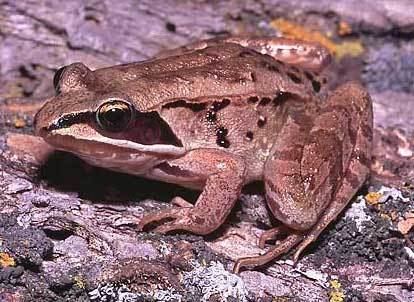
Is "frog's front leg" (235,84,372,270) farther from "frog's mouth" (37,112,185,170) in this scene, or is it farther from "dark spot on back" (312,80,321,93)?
"frog's mouth" (37,112,185,170)

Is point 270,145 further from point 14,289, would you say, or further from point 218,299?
point 14,289

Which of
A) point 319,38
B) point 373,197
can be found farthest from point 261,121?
point 319,38

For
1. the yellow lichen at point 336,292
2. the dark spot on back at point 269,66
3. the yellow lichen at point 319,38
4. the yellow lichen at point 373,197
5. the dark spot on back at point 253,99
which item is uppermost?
the dark spot on back at point 269,66

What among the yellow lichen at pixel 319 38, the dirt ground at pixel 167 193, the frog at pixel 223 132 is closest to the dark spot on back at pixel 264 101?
the frog at pixel 223 132

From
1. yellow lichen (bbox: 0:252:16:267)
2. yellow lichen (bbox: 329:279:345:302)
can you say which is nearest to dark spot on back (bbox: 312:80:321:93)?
yellow lichen (bbox: 329:279:345:302)

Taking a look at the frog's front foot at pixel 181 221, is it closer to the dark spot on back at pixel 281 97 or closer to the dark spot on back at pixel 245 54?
the dark spot on back at pixel 281 97
